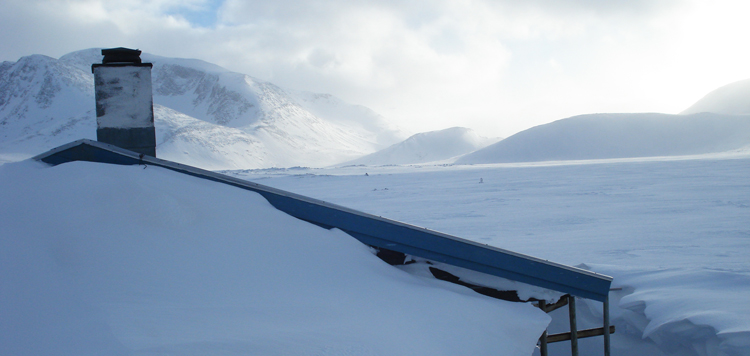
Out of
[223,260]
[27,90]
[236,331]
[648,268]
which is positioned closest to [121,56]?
[223,260]

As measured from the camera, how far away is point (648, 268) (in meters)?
6.06

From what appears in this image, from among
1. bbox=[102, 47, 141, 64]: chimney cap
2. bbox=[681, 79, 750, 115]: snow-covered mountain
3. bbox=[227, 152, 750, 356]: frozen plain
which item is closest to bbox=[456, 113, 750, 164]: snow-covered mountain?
bbox=[681, 79, 750, 115]: snow-covered mountain

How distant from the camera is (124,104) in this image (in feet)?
16.0

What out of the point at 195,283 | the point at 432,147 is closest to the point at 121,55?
the point at 195,283

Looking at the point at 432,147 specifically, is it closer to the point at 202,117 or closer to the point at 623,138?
the point at 623,138

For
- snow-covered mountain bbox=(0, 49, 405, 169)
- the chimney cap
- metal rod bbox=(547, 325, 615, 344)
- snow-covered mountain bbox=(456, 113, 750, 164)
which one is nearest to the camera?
metal rod bbox=(547, 325, 615, 344)

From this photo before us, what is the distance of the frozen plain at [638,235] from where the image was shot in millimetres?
4500

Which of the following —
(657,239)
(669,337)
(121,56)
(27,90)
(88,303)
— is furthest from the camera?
(27,90)

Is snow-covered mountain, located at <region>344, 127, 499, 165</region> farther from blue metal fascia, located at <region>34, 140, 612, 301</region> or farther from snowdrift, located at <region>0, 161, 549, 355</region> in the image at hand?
snowdrift, located at <region>0, 161, 549, 355</region>

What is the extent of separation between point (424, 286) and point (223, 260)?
139 centimetres

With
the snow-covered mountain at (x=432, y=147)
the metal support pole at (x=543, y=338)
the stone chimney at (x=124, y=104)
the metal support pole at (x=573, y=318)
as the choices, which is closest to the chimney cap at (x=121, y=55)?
the stone chimney at (x=124, y=104)

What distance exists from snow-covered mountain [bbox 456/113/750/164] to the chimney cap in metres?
51.0

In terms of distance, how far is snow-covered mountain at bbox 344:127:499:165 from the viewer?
86562 millimetres

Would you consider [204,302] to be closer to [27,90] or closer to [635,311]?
[635,311]
